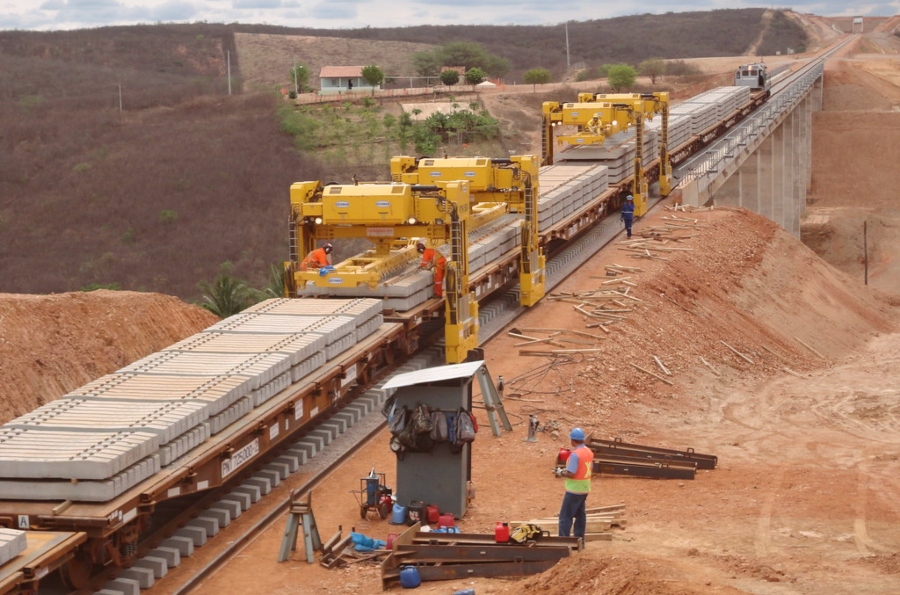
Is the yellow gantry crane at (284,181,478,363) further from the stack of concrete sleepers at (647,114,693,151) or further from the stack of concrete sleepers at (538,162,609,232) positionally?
the stack of concrete sleepers at (647,114,693,151)

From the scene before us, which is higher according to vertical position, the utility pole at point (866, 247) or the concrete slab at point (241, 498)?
the concrete slab at point (241, 498)

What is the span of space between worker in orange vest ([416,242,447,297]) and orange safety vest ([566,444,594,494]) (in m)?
8.71

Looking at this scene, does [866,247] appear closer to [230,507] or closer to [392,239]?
[392,239]

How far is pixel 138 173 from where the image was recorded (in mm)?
59062

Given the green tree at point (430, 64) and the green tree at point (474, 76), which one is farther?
the green tree at point (430, 64)

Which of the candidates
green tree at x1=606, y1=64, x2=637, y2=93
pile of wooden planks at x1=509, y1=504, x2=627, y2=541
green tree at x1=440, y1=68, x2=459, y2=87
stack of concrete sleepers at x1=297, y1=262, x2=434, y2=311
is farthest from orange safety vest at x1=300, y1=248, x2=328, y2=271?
green tree at x1=606, y1=64, x2=637, y2=93

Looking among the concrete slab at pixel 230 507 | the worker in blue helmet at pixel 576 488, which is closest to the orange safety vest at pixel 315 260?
the concrete slab at pixel 230 507

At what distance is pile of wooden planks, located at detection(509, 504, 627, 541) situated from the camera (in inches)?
476

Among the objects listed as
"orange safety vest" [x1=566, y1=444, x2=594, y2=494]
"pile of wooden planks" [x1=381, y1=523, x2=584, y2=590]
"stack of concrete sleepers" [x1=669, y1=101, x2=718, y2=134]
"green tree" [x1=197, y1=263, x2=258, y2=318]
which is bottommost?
"green tree" [x1=197, y1=263, x2=258, y2=318]

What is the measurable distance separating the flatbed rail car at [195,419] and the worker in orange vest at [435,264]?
135 centimetres

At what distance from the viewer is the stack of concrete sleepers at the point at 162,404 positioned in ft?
36.2

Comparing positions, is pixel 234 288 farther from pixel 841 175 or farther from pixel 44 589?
pixel 841 175

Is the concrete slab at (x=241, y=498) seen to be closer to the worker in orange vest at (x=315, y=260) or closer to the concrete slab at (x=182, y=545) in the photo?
the concrete slab at (x=182, y=545)

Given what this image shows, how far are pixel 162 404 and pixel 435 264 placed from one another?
328 inches
